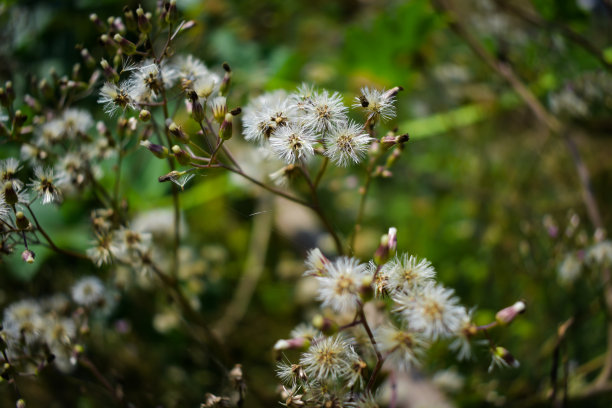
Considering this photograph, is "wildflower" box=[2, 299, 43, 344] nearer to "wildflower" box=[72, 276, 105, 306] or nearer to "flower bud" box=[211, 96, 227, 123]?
"wildflower" box=[72, 276, 105, 306]

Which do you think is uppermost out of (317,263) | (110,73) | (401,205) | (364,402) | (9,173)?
(401,205)

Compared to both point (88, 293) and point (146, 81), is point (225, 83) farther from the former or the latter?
point (88, 293)

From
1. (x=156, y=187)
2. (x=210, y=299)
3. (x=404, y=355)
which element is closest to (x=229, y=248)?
(x=210, y=299)

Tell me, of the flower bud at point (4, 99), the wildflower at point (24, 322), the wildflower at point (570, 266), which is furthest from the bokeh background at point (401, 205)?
the flower bud at point (4, 99)

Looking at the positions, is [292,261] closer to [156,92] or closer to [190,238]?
[190,238]

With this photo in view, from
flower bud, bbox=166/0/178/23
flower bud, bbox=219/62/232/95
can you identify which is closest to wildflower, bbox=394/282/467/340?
flower bud, bbox=219/62/232/95

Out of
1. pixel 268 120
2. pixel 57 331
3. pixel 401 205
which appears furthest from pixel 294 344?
pixel 401 205
